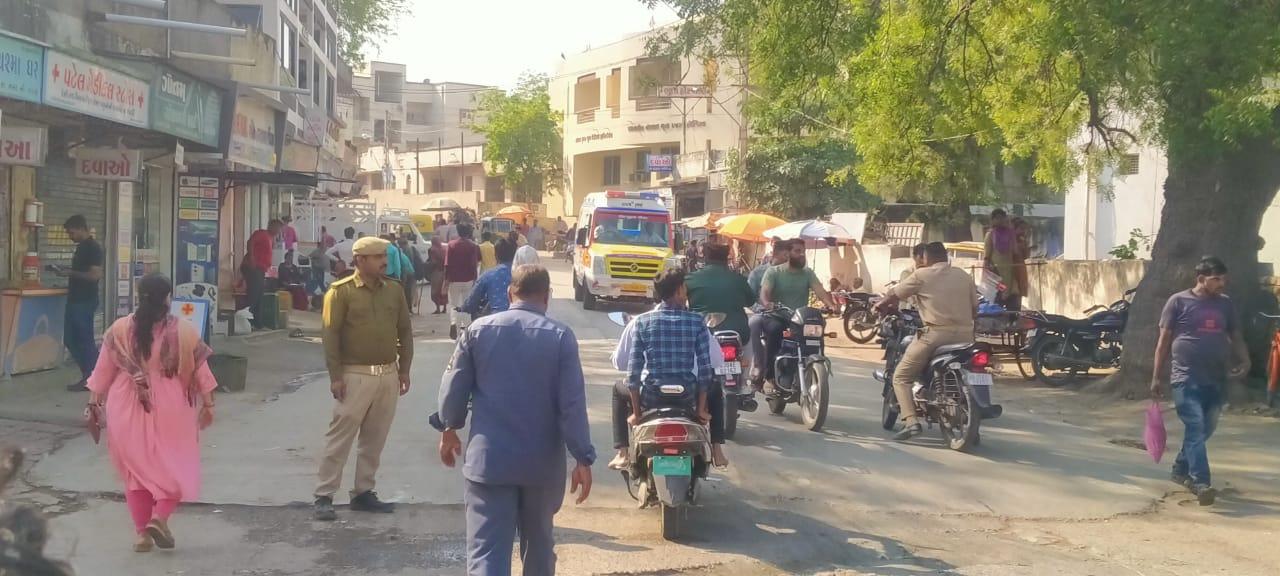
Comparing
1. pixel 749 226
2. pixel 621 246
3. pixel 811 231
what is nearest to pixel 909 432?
pixel 811 231

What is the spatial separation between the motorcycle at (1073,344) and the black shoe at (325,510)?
9811 mm

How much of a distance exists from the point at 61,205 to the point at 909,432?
10484mm

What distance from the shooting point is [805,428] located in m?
11.0

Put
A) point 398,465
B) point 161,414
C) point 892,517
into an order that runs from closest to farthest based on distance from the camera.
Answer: point 161,414
point 892,517
point 398,465

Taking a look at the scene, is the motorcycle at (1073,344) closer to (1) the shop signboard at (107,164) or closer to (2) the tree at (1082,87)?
(2) the tree at (1082,87)

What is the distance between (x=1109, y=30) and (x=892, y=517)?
5.71 meters

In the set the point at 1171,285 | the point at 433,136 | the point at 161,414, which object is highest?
the point at 433,136

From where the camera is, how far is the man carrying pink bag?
8461 mm

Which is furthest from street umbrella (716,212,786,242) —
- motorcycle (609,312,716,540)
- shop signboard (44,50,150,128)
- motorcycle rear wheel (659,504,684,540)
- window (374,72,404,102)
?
window (374,72,404,102)

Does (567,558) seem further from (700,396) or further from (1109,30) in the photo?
(1109,30)

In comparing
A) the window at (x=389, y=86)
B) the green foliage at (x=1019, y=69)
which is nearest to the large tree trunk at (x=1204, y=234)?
the green foliage at (x=1019, y=69)

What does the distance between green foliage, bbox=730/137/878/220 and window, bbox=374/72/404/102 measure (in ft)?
169

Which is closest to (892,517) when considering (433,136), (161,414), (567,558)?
(567,558)

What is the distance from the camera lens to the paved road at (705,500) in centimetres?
676
